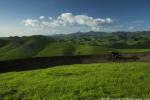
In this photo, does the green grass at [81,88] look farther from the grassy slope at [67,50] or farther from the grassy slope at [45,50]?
the grassy slope at [67,50]

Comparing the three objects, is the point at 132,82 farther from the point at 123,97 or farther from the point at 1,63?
the point at 1,63

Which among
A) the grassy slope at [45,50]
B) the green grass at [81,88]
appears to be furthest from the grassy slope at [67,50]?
the green grass at [81,88]

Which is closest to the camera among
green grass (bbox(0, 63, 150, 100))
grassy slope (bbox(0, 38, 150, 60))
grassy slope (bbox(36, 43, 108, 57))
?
green grass (bbox(0, 63, 150, 100))

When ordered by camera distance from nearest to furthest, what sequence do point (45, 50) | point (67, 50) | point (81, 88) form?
point (81, 88) < point (67, 50) < point (45, 50)

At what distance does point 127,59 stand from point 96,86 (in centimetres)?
2299

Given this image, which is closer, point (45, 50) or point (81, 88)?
point (81, 88)

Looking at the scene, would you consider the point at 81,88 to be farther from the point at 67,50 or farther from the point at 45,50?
the point at 45,50

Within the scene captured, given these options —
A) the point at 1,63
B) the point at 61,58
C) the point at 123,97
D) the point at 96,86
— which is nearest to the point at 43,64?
the point at 61,58

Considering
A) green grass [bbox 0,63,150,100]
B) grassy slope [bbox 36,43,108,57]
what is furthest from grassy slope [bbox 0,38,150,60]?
green grass [bbox 0,63,150,100]

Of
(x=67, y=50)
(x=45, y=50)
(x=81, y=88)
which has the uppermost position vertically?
(x=81, y=88)

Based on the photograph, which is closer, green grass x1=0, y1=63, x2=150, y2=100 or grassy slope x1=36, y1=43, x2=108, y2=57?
green grass x1=0, y1=63, x2=150, y2=100

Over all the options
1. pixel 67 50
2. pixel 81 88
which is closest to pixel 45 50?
pixel 67 50

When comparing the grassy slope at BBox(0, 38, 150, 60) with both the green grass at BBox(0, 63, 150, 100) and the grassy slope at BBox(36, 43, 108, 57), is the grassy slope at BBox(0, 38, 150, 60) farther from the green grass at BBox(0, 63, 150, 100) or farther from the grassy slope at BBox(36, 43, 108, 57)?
the green grass at BBox(0, 63, 150, 100)

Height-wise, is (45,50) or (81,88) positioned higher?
(81,88)
